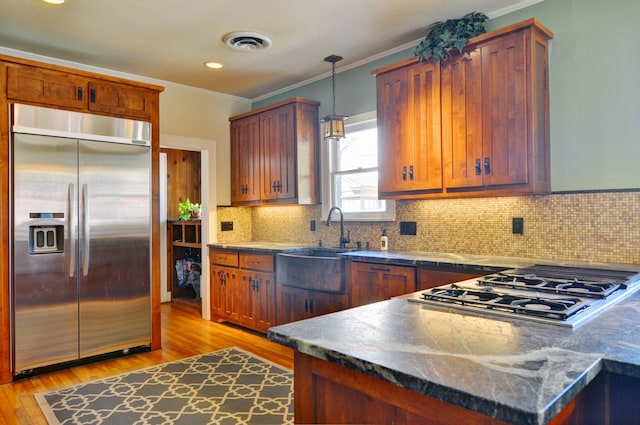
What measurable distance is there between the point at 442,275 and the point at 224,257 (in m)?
2.66

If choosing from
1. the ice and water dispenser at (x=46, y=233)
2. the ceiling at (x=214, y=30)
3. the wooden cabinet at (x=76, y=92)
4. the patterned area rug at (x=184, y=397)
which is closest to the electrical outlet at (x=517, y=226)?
the ceiling at (x=214, y=30)

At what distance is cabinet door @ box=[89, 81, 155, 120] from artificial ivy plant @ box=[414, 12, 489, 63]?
240cm

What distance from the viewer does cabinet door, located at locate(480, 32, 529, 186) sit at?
2.62 metres

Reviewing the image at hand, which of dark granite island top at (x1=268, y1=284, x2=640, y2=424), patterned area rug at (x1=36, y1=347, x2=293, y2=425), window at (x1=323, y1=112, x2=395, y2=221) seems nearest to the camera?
dark granite island top at (x1=268, y1=284, x2=640, y2=424)

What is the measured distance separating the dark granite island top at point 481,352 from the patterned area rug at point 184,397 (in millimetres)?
1541

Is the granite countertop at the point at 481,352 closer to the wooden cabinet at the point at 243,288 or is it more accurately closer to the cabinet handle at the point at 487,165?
the cabinet handle at the point at 487,165

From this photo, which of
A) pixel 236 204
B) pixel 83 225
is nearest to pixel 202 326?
pixel 236 204

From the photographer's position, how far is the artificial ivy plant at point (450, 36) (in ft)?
9.67

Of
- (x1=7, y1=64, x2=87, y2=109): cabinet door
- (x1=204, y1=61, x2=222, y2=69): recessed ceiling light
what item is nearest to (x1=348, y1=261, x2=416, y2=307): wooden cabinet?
(x1=204, y1=61, x2=222, y2=69): recessed ceiling light

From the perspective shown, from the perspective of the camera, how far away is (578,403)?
1.04 metres

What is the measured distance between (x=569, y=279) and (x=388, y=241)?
186 centimetres

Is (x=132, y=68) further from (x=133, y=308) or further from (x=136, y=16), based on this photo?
(x=133, y=308)

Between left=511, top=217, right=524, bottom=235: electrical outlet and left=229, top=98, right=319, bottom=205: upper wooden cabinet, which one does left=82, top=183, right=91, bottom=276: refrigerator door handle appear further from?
left=511, top=217, right=524, bottom=235: electrical outlet

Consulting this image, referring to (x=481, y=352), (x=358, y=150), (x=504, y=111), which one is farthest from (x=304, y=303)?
→ (x=481, y=352)
